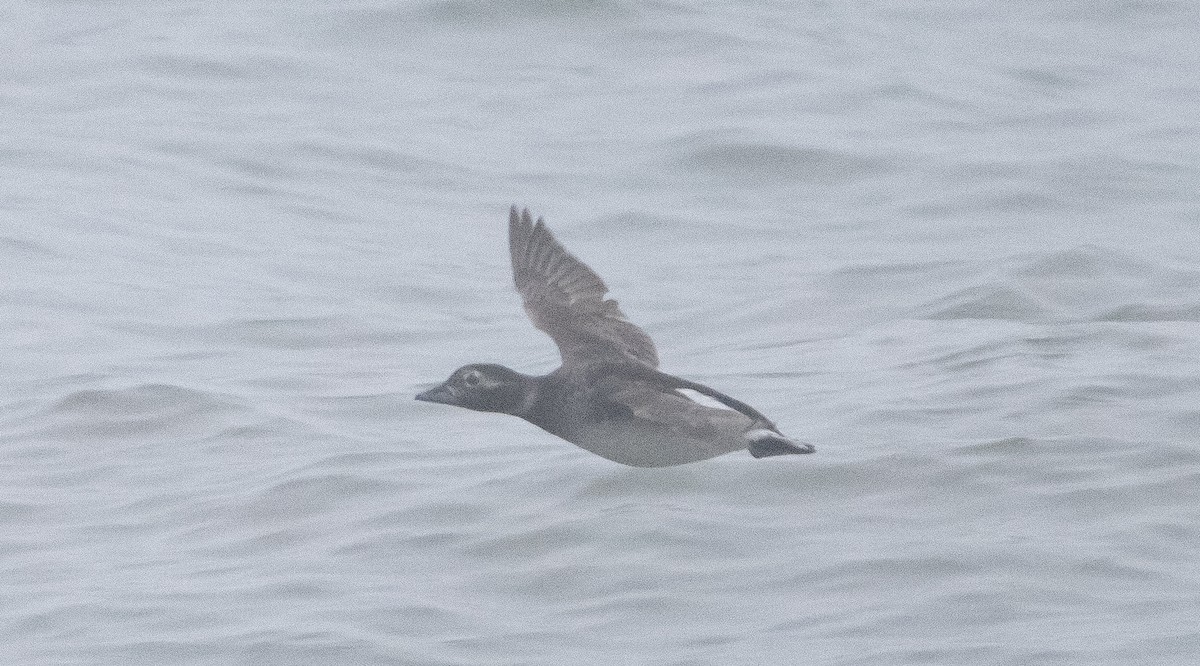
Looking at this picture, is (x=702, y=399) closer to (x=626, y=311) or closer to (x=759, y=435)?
(x=759, y=435)

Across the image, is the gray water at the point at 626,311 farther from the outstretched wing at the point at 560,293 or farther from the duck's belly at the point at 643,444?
the outstretched wing at the point at 560,293

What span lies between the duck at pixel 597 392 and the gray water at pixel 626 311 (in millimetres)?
903

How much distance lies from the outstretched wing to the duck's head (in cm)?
54

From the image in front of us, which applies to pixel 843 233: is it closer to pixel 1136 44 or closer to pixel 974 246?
pixel 974 246

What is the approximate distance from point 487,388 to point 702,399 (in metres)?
0.90

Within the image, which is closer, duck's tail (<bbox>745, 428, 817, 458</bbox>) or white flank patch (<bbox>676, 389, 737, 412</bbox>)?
duck's tail (<bbox>745, 428, 817, 458</bbox>)

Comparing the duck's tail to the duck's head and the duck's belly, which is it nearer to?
the duck's belly

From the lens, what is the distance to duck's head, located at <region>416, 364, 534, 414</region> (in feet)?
28.2

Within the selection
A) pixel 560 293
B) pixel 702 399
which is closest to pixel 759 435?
pixel 702 399

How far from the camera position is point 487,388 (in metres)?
8.62

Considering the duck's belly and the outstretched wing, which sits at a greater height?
the outstretched wing

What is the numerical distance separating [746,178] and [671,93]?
8.48 ft

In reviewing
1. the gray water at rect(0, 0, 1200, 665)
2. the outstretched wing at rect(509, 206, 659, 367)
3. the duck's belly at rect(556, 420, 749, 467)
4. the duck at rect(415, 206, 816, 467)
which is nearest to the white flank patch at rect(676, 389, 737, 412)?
the duck at rect(415, 206, 816, 467)

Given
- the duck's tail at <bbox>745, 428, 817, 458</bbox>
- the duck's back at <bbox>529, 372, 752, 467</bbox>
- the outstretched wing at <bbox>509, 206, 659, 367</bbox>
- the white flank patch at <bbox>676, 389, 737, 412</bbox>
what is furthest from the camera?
the outstretched wing at <bbox>509, 206, 659, 367</bbox>
